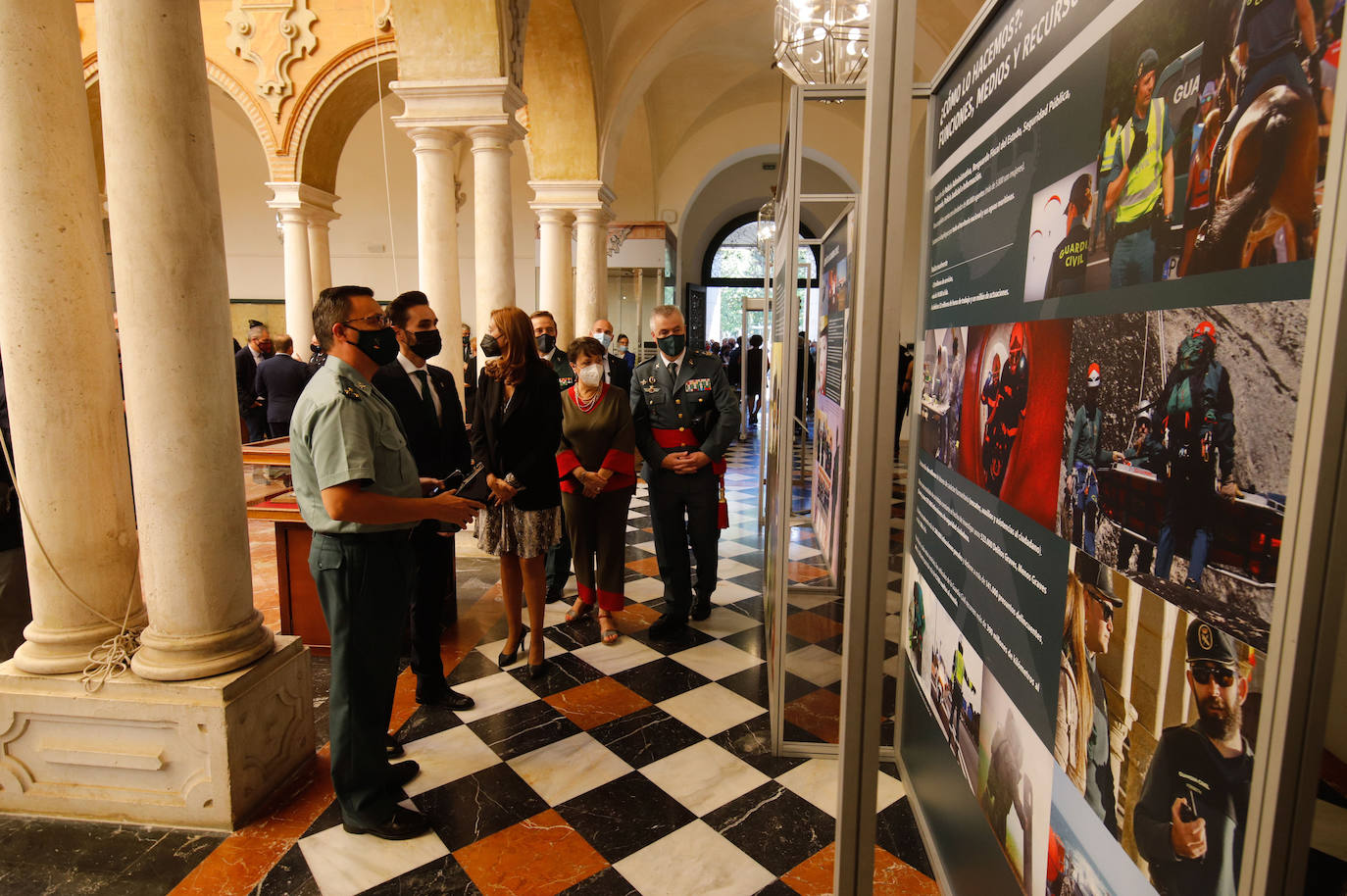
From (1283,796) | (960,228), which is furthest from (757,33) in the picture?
(1283,796)

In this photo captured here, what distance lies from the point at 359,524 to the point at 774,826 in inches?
63.6

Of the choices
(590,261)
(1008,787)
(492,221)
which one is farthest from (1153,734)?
(590,261)

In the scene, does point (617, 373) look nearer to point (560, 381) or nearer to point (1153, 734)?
point (560, 381)

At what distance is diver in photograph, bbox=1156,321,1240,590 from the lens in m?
0.67

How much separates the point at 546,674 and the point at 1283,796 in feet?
10.4

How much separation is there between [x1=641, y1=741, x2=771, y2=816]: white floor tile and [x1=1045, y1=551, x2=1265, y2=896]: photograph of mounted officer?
5.64 ft

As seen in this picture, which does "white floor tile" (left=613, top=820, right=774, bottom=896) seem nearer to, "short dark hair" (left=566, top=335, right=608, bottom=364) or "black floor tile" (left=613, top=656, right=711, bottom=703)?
"black floor tile" (left=613, top=656, right=711, bottom=703)

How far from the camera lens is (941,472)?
1.44 metres

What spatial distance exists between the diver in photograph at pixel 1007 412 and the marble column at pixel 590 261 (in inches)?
321

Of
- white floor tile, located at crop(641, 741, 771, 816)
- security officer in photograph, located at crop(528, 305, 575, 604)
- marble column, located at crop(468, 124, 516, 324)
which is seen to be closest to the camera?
white floor tile, located at crop(641, 741, 771, 816)

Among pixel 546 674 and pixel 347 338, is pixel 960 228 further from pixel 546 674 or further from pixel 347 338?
pixel 546 674

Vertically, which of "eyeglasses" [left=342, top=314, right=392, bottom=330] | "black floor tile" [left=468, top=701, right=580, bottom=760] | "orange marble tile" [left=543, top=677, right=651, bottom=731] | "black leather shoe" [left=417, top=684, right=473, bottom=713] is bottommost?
"black floor tile" [left=468, top=701, right=580, bottom=760]

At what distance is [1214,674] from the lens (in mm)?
688

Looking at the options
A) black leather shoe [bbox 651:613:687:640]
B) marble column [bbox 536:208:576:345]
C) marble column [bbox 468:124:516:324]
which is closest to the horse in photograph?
black leather shoe [bbox 651:613:687:640]
